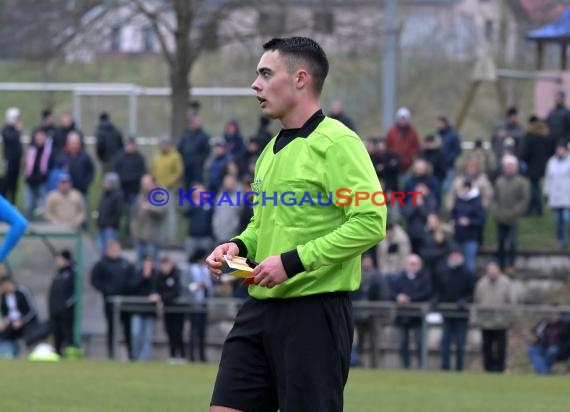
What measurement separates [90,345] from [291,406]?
15569mm

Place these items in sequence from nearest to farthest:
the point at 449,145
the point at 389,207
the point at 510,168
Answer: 1. the point at 510,168
2. the point at 389,207
3. the point at 449,145

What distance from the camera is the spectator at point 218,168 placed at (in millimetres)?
23009

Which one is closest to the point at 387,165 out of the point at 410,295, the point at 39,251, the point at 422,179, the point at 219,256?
the point at 422,179

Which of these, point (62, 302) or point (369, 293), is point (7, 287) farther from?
point (369, 293)

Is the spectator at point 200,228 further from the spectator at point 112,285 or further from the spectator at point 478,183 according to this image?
the spectator at point 478,183

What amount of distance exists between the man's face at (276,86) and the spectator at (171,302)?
14001mm

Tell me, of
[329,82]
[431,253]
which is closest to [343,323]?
[431,253]

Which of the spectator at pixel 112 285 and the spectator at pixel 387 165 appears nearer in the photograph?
the spectator at pixel 112 285

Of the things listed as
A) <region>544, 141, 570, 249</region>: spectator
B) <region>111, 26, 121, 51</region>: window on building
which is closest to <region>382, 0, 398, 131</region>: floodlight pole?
<region>544, 141, 570, 249</region>: spectator

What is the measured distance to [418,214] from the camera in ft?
69.8

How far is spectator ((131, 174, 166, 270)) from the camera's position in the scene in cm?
2242

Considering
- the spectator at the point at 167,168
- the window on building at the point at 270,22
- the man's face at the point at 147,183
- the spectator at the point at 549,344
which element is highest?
the window on building at the point at 270,22

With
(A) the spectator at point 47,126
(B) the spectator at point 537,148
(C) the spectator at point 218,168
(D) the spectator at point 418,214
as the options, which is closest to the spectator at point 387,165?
(D) the spectator at point 418,214

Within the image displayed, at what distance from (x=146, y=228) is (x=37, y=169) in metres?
3.21
